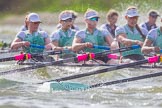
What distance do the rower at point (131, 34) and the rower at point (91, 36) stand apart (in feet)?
0.80

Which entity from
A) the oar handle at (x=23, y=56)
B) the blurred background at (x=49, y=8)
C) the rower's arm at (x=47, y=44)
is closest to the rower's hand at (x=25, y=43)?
the rower's arm at (x=47, y=44)

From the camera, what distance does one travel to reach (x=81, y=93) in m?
9.89

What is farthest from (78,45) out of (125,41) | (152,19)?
(152,19)

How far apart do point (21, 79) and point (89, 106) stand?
3.27 m

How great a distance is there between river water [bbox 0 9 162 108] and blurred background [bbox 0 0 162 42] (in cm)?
1097

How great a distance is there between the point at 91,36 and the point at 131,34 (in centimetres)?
78

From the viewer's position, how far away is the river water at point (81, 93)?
8844 millimetres

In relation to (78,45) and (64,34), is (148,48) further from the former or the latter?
(64,34)

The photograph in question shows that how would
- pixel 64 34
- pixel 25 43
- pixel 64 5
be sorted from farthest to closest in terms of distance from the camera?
pixel 64 5 < pixel 64 34 < pixel 25 43

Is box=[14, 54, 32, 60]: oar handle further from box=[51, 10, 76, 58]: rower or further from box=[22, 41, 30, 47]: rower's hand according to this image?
box=[51, 10, 76, 58]: rower

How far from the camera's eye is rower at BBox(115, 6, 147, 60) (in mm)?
11837

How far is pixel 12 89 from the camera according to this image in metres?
10.4

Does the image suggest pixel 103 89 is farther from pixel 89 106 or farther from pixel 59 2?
pixel 59 2

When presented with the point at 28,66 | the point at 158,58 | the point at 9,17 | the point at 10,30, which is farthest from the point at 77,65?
the point at 10,30
